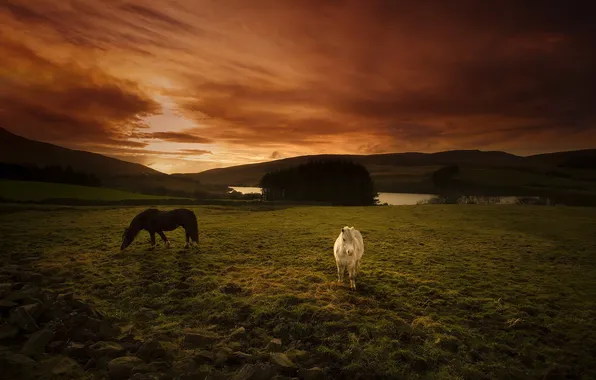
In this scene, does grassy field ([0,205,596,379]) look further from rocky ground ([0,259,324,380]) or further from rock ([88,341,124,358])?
rock ([88,341,124,358])

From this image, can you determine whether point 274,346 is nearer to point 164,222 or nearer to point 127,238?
point 164,222

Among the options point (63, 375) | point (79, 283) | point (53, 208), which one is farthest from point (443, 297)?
point (53, 208)

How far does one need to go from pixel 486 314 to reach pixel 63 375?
9.41 metres

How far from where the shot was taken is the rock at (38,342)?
212 inches

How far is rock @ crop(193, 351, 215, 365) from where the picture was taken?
554 centimetres

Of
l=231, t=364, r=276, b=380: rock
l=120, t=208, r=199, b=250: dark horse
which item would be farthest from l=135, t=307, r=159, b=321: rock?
l=120, t=208, r=199, b=250: dark horse

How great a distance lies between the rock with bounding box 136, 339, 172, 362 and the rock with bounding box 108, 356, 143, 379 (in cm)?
26

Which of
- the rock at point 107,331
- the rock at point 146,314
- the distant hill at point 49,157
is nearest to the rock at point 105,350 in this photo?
the rock at point 107,331

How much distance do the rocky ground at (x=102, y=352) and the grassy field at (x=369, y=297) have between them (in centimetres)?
33

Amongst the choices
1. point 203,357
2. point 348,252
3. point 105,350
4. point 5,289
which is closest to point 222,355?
point 203,357

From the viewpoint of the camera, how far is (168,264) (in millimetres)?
12281

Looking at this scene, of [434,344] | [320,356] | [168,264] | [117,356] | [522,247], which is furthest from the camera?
[522,247]

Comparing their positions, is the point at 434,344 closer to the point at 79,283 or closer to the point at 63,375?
the point at 63,375

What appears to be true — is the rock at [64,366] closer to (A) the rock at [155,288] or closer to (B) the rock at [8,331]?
(B) the rock at [8,331]
